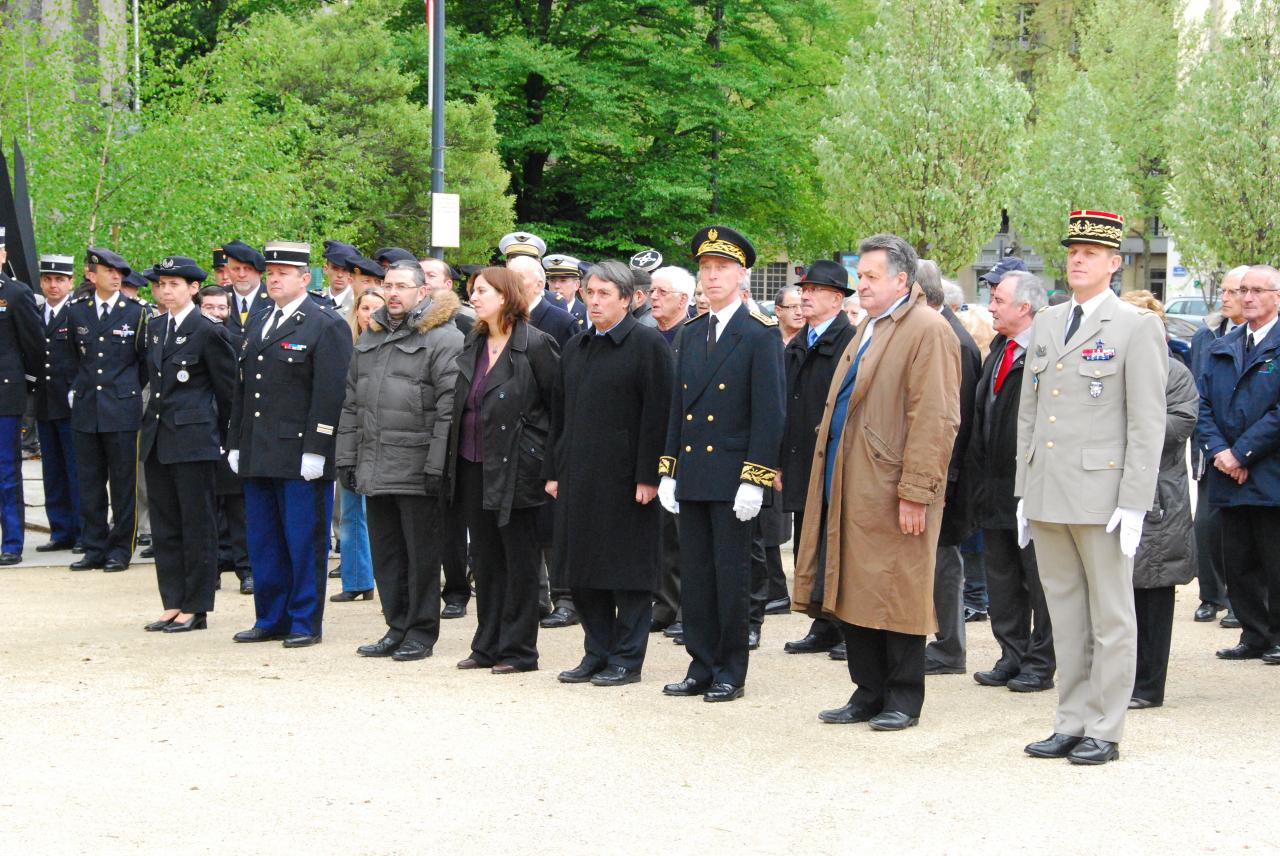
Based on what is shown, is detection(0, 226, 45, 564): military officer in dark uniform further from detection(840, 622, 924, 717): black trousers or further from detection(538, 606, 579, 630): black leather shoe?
detection(840, 622, 924, 717): black trousers

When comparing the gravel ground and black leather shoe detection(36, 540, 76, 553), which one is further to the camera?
black leather shoe detection(36, 540, 76, 553)

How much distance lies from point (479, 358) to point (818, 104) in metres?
30.3

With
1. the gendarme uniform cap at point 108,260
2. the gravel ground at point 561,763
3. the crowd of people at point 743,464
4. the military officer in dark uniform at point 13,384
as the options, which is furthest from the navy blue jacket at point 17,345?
the gravel ground at point 561,763

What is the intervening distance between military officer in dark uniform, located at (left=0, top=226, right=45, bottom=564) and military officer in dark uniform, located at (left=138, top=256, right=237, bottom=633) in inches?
128

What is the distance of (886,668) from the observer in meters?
7.50

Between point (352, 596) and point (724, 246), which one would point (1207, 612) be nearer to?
point (724, 246)

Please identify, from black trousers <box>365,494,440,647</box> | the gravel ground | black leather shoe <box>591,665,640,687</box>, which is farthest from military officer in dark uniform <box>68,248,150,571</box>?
black leather shoe <box>591,665,640,687</box>

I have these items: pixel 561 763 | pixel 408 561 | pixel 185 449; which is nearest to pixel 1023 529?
pixel 561 763

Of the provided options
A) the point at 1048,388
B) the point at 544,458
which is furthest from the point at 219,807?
the point at 1048,388

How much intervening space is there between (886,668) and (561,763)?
1761 millimetres

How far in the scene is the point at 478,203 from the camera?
30828mm

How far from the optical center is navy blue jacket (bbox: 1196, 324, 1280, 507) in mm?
9133

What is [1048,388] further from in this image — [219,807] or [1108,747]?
[219,807]

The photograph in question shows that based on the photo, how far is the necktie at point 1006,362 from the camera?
8555mm
